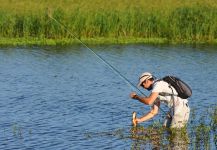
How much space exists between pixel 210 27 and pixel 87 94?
12361 mm

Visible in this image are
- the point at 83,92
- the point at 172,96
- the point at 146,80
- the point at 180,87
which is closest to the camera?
the point at 146,80

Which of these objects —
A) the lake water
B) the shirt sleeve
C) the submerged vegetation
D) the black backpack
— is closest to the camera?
the submerged vegetation

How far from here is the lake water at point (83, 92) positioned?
14508 mm

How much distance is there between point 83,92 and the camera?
2022cm

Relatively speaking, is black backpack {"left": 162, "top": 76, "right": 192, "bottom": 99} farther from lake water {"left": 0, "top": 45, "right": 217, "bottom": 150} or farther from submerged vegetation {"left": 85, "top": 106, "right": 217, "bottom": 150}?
lake water {"left": 0, "top": 45, "right": 217, "bottom": 150}

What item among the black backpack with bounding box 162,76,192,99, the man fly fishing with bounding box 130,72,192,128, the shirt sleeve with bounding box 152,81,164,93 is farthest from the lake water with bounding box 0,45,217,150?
the shirt sleeve with bounding box 152,81,164,93

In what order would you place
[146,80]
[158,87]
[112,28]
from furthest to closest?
[112,28] → [158,87] → [146,80]

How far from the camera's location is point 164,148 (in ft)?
44.2

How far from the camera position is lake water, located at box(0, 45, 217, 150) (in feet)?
47.6

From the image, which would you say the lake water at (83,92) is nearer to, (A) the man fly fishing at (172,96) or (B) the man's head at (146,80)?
(A) the man fly fishing at (172,96)

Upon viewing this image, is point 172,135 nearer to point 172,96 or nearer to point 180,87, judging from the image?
point 172,96

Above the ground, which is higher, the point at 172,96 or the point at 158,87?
the point at 158,87


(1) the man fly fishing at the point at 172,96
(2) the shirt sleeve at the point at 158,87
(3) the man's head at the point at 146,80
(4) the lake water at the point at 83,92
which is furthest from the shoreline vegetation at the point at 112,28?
(3) the man's head at the point at 146,80

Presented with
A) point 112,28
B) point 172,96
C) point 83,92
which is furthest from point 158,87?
point 112,28
